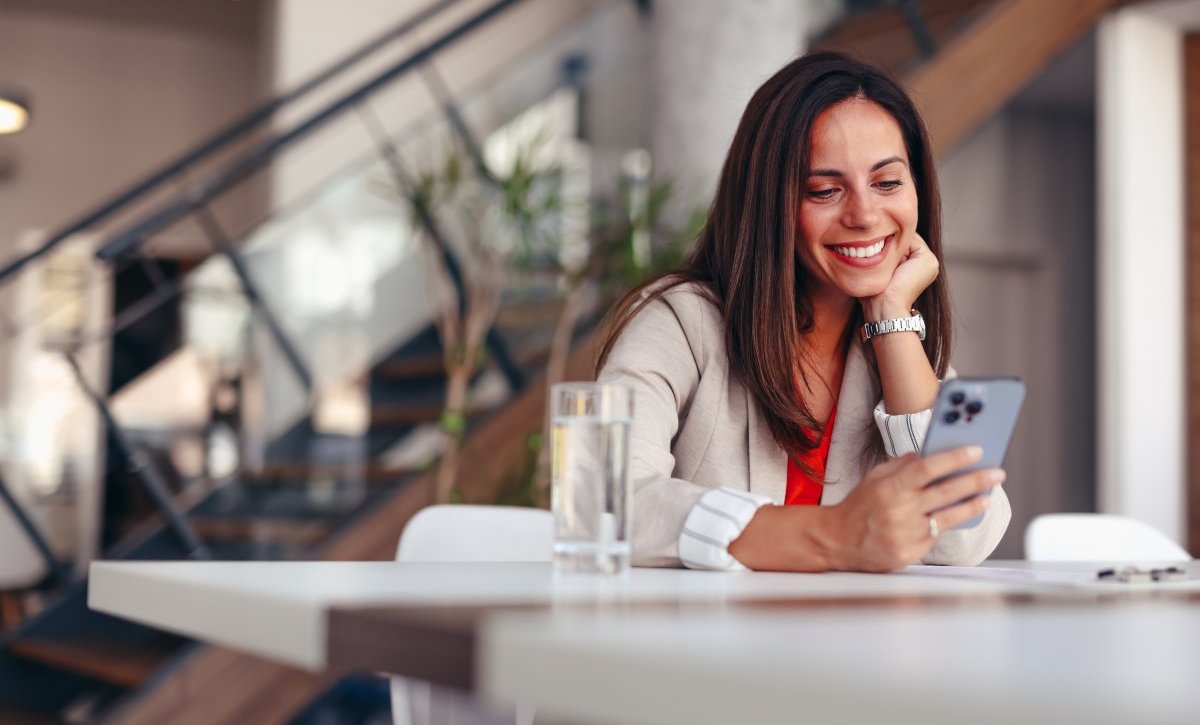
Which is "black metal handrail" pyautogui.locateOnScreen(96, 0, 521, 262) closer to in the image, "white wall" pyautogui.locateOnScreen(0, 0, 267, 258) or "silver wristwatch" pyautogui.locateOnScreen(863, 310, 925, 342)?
"silver wristwatch" pyautogui.locateOnScreen(863, 310, 925, 342)

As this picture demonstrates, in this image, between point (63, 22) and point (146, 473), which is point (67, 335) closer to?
point (146, 473)

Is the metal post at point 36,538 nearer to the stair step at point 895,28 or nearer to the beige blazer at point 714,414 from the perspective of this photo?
the stair step at point 895,28

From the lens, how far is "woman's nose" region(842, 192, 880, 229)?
163 centimetres

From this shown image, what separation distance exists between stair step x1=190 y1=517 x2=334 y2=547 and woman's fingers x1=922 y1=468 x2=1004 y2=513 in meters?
3.15

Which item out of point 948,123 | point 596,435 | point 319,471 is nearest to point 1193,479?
point 948,123

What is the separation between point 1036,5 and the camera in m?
4.55

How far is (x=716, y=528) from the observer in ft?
4.00

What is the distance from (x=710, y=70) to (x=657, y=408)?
293 centimetres

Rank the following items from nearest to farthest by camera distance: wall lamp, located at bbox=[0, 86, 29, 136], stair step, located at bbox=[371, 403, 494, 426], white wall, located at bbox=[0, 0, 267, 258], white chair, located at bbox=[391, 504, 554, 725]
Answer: white chair, located at bbox=[391, 504, 554, 725] < wall lamp, located at bbox=[0, 86, 29, 136] < stair step, located at bbox=[371, 403, 494, 426] < white wall, located at bbox=[0, 0, 267, 258]

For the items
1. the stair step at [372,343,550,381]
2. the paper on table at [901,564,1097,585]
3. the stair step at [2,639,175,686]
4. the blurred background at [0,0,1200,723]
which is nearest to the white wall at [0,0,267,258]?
the blurred background at [0,0,1200,723]

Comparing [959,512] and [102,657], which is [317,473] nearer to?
[102,657]

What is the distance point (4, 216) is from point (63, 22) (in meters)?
1.08

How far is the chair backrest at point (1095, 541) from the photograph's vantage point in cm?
223

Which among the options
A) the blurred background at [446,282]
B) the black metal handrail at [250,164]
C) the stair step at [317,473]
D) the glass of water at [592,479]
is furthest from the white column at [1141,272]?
the glass of water at [592,479]
